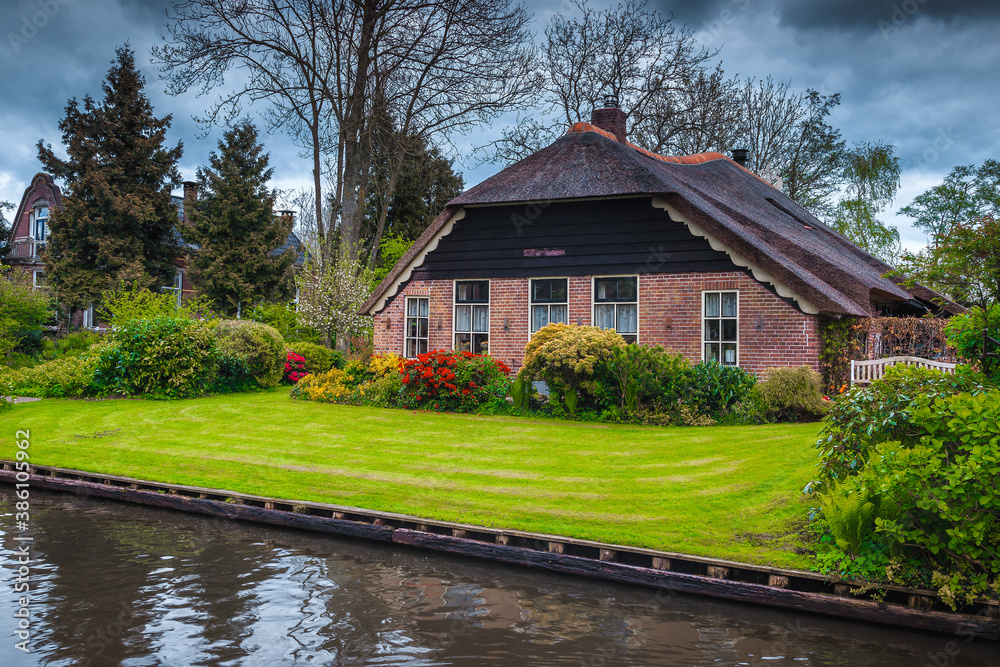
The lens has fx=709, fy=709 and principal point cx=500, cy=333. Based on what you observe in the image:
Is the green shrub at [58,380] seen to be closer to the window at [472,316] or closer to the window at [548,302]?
the window at [472,316]

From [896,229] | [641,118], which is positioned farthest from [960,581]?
[896,229]

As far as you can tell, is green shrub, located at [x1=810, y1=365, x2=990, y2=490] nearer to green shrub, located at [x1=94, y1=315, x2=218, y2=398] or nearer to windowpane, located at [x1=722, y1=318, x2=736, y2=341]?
windowpane, located at [x1=722, y1=318, x2=736, y2=341]

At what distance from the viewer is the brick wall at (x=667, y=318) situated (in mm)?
14891

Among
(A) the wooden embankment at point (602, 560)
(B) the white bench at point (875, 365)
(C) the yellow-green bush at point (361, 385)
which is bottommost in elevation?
(A) the wooden embankment at point (602, 560)

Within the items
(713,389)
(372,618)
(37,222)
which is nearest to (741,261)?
(713,389)

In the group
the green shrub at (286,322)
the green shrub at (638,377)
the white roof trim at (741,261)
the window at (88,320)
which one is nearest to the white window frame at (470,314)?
the green shrub at (638,377)

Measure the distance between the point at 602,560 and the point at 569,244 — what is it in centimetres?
1145

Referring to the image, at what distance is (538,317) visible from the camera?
18.0 metres

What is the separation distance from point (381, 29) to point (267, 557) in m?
24.5

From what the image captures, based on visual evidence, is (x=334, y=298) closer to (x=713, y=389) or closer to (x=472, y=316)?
(x=472, y=316)

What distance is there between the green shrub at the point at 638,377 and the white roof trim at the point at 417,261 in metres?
6.54

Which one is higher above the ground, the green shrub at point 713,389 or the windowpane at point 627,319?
the windowpane at point 627,319

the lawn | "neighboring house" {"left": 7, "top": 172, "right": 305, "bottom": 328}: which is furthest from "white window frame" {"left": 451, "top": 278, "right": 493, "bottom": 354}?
"neighboring house" {"left": 7, "top": 172, "right": 305, "bottom": 328}

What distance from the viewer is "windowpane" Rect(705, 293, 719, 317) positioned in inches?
626
